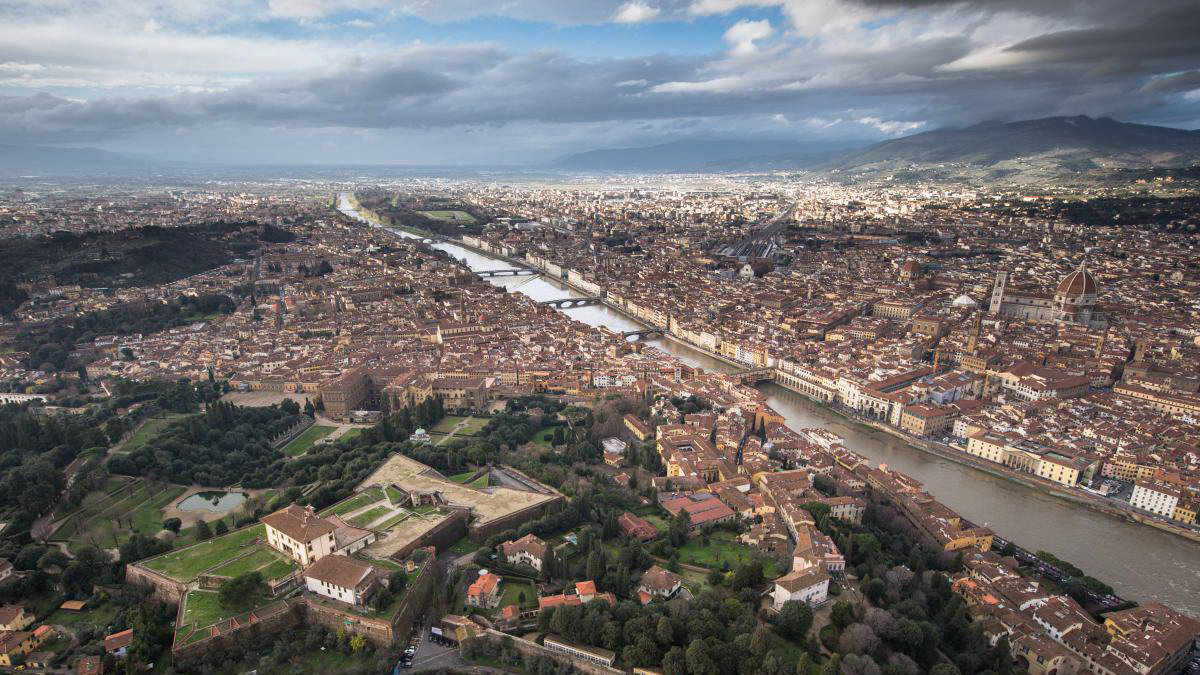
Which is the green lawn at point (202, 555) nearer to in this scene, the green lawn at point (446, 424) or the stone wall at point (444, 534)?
the stone wall at point (444, 534)

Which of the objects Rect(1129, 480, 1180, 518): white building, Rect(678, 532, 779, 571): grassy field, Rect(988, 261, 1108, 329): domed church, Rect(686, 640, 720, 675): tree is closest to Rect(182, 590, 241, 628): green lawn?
Rect(686, 640, 720, 675): tree

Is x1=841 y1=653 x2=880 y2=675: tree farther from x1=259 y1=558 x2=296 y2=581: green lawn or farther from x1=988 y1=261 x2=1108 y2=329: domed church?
x1=988 y1=261 x2=1108 y2=329: domed church

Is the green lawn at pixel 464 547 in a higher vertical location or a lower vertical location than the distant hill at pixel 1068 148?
lower

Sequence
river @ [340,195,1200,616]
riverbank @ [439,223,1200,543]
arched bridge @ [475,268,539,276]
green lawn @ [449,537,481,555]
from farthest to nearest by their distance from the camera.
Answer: arched bridge @ [475,268,539,276], riverbank @ [439,223,1200,543], river @ [340,195,1200,616], green lawn @ [449,537,481,555]

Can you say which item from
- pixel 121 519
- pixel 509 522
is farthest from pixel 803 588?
pixel 121 519

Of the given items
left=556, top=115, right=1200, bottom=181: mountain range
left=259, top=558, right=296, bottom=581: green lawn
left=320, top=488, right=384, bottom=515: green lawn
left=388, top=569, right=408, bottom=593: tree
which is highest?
left=556, top=115, right=1200, bottom=181: mountain range

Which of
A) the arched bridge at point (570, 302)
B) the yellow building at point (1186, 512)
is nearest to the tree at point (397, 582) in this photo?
the yellow building at point (1186, 512)
